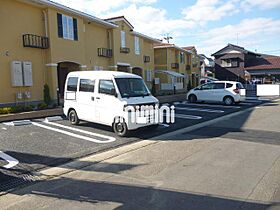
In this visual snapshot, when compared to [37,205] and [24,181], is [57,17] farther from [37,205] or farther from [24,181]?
[37,205]

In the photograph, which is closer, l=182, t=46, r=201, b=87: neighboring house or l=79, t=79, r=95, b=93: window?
l=79, t=79, r=95, b=93: window

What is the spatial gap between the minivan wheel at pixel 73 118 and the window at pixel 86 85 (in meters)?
1.09

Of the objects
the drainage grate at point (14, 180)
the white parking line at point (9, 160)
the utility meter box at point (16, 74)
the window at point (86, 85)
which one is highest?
the utility meter box at point (16, 74)

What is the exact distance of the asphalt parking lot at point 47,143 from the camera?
242 inches

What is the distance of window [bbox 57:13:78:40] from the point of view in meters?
16.7

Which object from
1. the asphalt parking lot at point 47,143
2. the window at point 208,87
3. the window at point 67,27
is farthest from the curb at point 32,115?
the window at point 208,87

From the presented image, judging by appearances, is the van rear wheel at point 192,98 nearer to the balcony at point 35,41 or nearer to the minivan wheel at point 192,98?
the minivan wheel at point 192,98

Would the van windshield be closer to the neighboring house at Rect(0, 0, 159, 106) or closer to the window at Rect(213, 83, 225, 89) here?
the neighboring house at Rect(0, 0, 159, 106)

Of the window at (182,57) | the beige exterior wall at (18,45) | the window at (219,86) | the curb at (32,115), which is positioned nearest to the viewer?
the curb at (32,115)

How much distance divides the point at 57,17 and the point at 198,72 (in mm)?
31794

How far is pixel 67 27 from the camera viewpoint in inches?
680

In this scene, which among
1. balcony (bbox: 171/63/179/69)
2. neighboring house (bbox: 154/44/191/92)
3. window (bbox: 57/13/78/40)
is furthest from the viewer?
balcony (bbox: 171/63/179/69)

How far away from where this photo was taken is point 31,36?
49.9ft

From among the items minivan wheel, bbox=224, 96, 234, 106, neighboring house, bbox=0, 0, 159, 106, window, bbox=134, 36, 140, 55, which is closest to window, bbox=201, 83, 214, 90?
minivan wheel, bbox=224, 96, 234, 106
